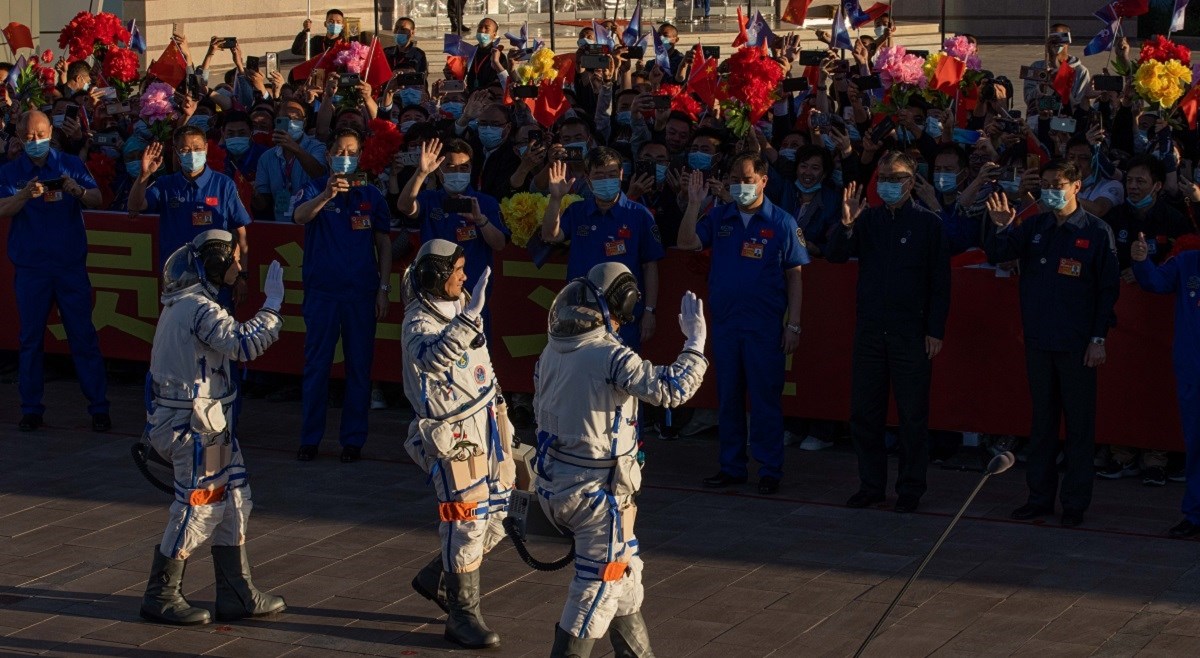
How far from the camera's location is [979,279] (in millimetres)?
11805

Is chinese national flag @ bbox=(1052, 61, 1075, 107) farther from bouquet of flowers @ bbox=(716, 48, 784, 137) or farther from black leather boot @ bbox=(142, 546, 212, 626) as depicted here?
black leather boot @ bbox=(142, 546, 212, 626)

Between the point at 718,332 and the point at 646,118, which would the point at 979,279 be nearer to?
the point at 718,332

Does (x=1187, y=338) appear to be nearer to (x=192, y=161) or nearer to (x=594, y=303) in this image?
(x=594, y=303)

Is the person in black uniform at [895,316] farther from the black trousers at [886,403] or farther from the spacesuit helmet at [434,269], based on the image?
the spacesuit helmet at [434,269]

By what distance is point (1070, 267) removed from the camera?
10312 mm

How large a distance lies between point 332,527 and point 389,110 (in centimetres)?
672

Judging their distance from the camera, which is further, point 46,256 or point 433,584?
point 46,256

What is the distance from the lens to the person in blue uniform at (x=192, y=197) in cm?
1259

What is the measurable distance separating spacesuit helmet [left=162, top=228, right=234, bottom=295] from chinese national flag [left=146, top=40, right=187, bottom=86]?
8.92 m

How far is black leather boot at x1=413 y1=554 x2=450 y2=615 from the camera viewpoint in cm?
882

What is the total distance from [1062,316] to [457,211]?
3.98 m

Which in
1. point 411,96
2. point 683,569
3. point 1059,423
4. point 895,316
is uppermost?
point 411,96

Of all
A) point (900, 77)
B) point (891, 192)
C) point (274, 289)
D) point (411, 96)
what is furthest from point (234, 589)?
point (411, 96)

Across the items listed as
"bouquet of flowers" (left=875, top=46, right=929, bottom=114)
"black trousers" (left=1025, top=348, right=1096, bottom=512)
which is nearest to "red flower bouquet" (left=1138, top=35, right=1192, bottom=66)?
"bouquet of flowers" (left=875, top=46, right=929, bottom=114)
